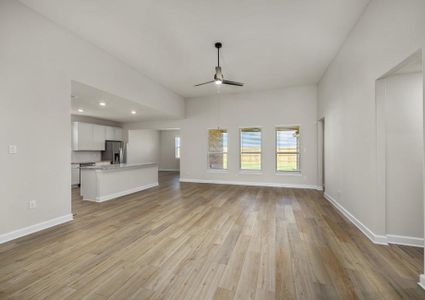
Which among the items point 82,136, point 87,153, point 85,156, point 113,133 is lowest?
point 85,156

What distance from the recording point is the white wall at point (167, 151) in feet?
37.9

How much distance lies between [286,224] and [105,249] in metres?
2.78

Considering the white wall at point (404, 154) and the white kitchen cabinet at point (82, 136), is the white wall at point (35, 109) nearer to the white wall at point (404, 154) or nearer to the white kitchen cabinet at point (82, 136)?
the white kitchen cabinet at point (82, 136)

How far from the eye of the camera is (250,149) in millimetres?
7117

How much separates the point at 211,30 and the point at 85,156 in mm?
7112

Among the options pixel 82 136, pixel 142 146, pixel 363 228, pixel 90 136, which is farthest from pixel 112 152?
pixel 363 228

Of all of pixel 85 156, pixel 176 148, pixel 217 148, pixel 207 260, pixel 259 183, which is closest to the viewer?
pixel 207 260

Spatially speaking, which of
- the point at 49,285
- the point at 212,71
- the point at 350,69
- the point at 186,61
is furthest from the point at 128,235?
the point at 350,69

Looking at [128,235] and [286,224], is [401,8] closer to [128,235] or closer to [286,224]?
[286,224]

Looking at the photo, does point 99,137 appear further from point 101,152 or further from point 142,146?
point 142,146

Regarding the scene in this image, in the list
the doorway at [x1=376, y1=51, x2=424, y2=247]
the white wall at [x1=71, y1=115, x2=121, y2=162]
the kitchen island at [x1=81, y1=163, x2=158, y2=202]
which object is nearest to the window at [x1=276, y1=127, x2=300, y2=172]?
the doorway at [x1=376, y1=51, x2=424, y2=247]

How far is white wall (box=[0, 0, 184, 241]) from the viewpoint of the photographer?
2605mm

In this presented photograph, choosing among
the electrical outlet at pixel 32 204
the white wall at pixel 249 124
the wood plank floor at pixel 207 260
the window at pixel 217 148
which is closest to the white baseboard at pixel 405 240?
the wood plank floor at pixel 207 260

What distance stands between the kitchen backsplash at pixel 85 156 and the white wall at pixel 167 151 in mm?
3937
